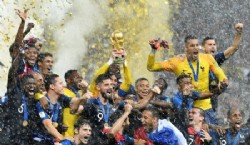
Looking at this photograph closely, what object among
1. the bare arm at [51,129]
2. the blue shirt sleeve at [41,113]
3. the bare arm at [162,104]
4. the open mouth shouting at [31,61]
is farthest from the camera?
the bare arm at [162,104]

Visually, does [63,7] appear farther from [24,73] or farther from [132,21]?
[24,73]

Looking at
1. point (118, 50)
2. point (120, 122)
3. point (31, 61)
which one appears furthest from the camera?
point (118, 50)

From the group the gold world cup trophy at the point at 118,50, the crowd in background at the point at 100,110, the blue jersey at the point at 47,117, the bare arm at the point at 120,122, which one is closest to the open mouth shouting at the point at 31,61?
the crowd in background at the point at 100,110

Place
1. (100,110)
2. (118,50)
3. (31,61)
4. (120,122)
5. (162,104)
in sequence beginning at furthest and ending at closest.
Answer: (118,50) < (162,104) < (31,61) < (100,110) < (120,122)

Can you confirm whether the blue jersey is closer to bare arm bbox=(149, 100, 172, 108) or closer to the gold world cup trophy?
the gold world cup trophy

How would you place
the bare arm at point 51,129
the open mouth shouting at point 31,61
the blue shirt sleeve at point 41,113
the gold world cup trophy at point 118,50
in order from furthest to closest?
1. the gold world cup trophy at point 118,50
2. the open mouth shouting at point 31,61
3. the blue shirt sleeve at point 41,113
4. the bare arm at point 51,129

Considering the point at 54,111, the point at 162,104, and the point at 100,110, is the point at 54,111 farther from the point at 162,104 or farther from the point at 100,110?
the point at 162,104

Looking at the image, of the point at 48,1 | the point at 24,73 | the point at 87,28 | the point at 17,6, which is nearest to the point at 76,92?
the point at 24,73

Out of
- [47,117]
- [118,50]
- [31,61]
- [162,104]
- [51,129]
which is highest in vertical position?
[118,50]

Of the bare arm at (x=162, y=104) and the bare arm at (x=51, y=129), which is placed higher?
the bare arm at (x=162, y=104)

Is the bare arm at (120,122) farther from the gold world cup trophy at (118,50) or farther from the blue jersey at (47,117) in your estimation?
the gold world cup trophy at (118,50)

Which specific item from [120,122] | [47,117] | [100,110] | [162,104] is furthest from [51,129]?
[162,104]

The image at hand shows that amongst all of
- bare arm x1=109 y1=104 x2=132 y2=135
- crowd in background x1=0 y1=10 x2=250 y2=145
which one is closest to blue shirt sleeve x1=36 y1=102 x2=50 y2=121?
crowd in background x1=0 y1=10 x2=250 y2=145

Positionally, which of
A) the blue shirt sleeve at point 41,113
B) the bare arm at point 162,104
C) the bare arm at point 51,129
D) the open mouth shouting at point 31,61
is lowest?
the bare arm at point 51,129
